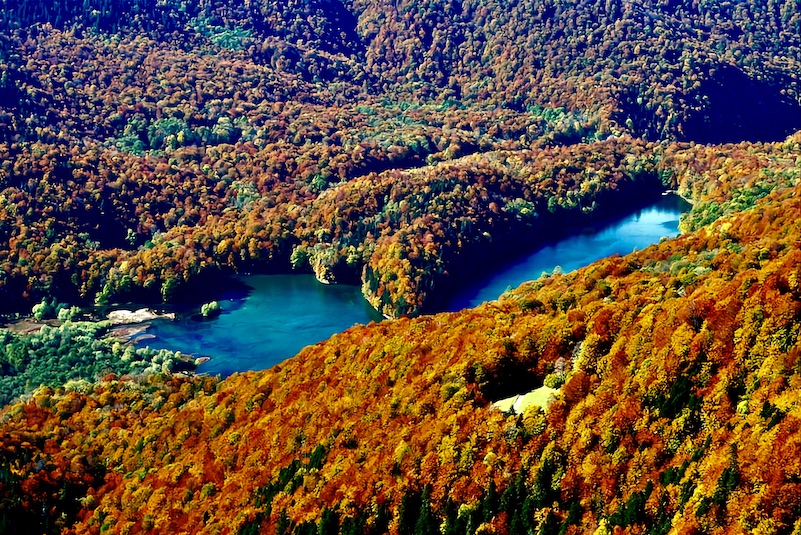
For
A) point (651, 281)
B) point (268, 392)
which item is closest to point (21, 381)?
point (268, 392)

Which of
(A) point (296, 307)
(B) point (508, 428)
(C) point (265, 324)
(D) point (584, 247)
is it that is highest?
(B) point (508, 428)

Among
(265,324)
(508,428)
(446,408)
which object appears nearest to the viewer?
(508,428)

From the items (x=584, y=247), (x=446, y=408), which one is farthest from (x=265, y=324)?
(x=446, y=408)

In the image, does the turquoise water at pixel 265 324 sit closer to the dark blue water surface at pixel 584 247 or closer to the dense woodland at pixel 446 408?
the dense woodland at pixel 446 408

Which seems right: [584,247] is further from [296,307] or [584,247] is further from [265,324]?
[265,324]

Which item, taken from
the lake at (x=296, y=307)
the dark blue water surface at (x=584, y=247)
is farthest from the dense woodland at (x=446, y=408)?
the dark blue water surface at (x=584, y=247)

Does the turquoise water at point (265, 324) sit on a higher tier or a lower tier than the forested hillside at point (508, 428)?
lower

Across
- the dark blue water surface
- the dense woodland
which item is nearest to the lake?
the dark blue water surface

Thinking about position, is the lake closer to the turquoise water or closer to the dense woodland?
the turquoise water
